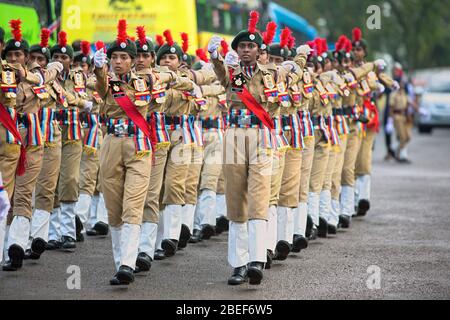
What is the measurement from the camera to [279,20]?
29.1 metres

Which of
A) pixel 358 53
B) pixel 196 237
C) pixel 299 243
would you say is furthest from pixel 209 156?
pixel 358 53

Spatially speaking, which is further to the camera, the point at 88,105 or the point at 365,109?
the point at 365,109

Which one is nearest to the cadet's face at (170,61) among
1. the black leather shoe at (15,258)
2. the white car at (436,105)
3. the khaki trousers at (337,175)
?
the black leather shoe at (15,258)

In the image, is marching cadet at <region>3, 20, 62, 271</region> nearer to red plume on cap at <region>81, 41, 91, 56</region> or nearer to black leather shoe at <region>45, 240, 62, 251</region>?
black leather shoe at <region>45, 240, 62, 251</region>

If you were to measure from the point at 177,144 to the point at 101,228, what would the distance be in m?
1.80

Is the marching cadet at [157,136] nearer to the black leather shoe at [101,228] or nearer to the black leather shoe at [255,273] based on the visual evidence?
the black leather shoe at [255,273]

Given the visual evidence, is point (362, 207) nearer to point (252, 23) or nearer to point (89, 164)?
point (89, 164)

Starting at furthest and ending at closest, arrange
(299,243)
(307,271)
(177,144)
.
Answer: (177,144) < (299,243) < (307,271)

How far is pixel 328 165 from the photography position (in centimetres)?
1373

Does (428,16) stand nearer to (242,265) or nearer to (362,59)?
(362,59)

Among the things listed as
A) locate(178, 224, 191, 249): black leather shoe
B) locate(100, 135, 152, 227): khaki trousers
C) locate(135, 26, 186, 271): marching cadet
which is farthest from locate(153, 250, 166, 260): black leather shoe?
locate(100, 135, 152, 227): khaki trousers

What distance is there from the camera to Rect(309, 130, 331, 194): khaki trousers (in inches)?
518

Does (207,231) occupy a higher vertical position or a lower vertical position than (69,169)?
lower

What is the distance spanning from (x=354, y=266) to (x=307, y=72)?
7.78 feet
